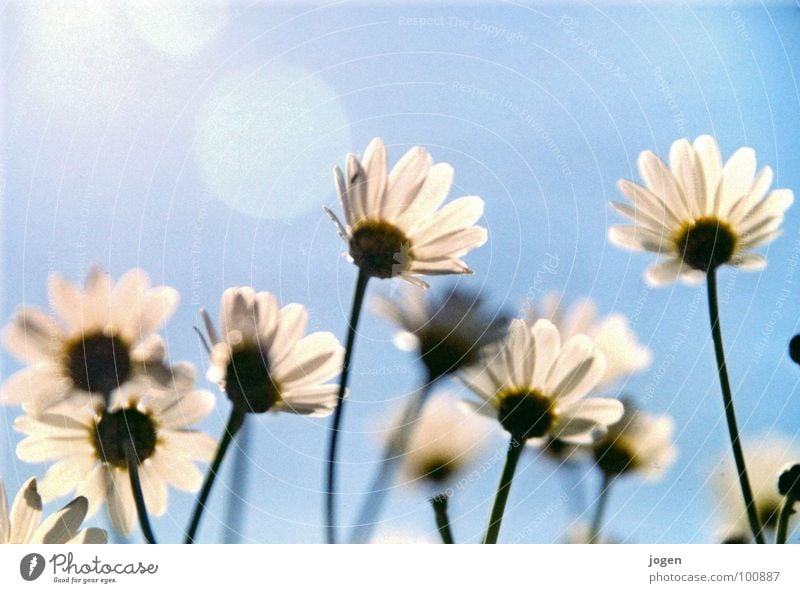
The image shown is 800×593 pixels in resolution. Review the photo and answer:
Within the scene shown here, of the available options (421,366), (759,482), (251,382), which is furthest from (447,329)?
(759,482)

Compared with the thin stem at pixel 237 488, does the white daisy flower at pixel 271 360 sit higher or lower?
higher

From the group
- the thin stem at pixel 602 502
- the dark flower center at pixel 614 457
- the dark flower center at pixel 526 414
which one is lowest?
the thin stem at pixel 602 502

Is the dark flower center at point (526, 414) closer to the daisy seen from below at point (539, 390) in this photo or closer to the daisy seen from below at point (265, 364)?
the daisy seen from below at point (539, 390)

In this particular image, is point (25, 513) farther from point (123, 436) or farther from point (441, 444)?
point (441, 444)

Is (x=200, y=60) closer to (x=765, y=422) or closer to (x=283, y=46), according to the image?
(x=283, y=46)

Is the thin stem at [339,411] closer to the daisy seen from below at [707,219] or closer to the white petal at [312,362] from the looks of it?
the white petal at [312,362]

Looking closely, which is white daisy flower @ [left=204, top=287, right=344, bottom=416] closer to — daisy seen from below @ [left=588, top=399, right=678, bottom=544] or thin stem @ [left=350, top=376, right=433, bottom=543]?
thin stem @ [left=350, top=376, right=433, bottom=543]

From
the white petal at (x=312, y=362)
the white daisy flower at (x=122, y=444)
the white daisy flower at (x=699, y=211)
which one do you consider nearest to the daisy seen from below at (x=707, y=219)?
the white daisy flower at (x=699, y=211)

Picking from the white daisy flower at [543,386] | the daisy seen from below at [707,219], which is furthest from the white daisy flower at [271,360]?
the daisy seen from below at [707,219]
